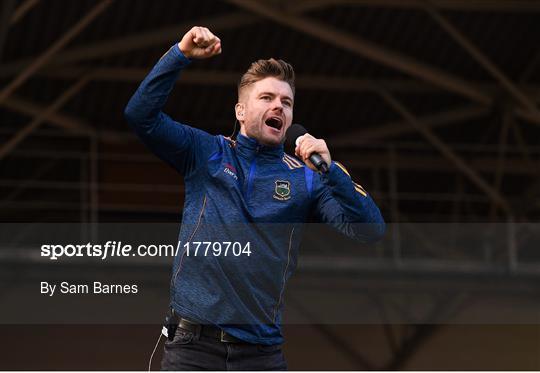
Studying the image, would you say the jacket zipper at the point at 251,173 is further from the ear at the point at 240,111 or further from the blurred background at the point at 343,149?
the blurred background at the point at 343,149

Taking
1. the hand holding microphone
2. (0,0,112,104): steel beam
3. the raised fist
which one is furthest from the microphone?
(0,0,112,104): steel beam

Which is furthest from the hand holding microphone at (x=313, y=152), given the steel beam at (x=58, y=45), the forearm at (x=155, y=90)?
the steel beam at (x=58, y=45)

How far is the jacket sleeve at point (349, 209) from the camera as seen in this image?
4719 millimetres

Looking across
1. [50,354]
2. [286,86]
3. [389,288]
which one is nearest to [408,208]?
[389,288]

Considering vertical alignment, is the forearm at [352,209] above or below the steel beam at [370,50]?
below

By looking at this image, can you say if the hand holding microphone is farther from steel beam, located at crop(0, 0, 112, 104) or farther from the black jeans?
steel beam, located at crop(0, 0, 112, 104)

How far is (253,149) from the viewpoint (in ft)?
17.0

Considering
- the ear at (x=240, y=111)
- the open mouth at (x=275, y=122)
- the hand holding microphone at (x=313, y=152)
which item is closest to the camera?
the hand holding microphone at (x=313, y=152)

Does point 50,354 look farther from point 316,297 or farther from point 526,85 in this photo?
point 526,85

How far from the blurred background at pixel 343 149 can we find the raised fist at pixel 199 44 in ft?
31.2

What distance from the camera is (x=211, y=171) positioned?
16.5 feet

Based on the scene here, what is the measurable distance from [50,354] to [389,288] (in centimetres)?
583

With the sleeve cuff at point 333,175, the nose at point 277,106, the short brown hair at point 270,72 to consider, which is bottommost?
the sleeve cuff at point 333,175

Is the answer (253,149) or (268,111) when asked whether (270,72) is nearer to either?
(268,111)
